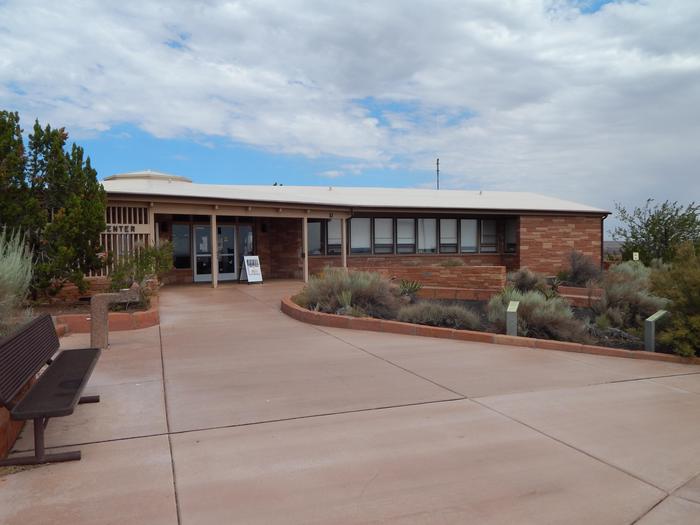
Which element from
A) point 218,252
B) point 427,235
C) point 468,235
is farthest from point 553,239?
point 218,252

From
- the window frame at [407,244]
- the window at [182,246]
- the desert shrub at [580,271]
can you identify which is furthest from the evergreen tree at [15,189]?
the desert shrub at [580,271]

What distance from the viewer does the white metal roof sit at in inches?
766

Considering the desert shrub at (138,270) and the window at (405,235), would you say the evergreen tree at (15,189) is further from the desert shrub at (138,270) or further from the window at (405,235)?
the window at (405,235)

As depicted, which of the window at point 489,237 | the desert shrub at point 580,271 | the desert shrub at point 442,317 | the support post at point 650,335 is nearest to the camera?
Answer: the support post at point 650,335

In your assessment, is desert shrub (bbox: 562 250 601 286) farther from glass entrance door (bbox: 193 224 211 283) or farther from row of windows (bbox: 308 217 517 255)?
glass entrance door (bbox: 193 224 211 283)

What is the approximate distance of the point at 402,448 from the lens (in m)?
4.55

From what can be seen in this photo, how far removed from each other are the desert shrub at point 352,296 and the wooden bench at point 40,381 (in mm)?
5933

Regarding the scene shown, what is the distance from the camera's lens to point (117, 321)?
988 centimetres

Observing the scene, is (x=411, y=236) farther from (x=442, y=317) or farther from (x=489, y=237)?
(x=442, y=317)

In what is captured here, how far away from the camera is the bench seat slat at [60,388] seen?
401 centimetres

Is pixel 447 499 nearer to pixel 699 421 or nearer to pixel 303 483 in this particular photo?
pixel 303 483

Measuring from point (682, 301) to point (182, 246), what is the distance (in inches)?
583

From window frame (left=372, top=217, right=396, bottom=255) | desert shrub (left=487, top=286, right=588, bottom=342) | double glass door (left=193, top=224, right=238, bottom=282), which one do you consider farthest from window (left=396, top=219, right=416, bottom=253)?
desert shrub (left=487, top=286, right=588, bottom=342)

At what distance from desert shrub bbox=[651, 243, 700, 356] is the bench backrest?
807 cm
